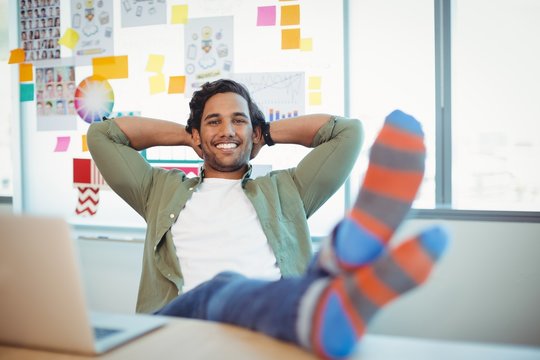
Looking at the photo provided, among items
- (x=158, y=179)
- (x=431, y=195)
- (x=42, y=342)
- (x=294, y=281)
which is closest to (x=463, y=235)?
(x=431, y=195)

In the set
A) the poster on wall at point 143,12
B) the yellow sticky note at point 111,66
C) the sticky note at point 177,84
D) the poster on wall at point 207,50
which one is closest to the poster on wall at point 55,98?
the yellow sticky note at point 111,66

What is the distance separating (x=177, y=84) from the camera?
243 centimetres

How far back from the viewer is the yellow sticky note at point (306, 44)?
87.1 inches

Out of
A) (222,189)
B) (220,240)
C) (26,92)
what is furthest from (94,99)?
(220,240)

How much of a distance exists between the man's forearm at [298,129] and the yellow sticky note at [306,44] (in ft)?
1.67

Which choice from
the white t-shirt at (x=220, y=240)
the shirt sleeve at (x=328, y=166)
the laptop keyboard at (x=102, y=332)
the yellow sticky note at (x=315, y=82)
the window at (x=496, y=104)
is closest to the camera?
the laptop keyboard at (x=102, y=332)

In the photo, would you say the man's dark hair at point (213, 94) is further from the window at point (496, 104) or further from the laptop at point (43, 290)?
the laptop at point (43, 290)

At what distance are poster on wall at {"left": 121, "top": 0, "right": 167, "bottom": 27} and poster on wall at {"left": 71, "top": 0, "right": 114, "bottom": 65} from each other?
87mm

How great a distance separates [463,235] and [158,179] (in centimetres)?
125

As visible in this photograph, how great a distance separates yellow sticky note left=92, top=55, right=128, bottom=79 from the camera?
2.53 metres

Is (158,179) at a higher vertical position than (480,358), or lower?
higher

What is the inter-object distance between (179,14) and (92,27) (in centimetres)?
50

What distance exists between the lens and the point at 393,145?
2.71 ft

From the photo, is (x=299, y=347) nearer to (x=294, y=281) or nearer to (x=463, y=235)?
(x=294, y=281)
